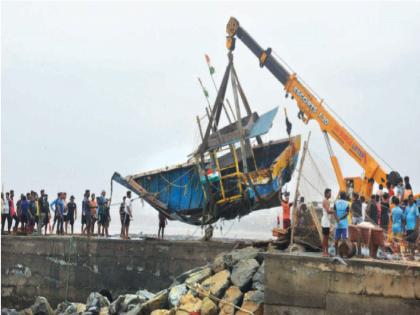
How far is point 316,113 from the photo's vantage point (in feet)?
53.0

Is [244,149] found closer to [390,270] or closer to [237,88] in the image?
[237,88]

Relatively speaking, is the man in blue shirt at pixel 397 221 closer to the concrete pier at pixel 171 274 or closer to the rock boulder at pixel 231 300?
the concrete pier at pixel 171 274

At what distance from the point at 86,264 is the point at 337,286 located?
9157mm

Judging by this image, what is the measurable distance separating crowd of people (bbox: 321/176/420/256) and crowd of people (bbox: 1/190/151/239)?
7369 mm

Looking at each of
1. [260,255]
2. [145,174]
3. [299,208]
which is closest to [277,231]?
[299,208]

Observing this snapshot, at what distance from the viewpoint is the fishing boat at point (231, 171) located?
50.3 feet

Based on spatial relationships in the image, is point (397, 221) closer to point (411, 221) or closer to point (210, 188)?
point (411, 221)

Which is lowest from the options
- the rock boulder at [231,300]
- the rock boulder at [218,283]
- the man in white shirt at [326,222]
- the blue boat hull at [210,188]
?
the rock boulder at [231,300]

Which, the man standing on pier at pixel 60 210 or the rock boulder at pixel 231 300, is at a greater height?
the man standing on pier at pixel 60 210

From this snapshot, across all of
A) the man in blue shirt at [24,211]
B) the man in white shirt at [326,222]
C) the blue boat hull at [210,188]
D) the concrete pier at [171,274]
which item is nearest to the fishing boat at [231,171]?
the blue boat hull at [210,188]

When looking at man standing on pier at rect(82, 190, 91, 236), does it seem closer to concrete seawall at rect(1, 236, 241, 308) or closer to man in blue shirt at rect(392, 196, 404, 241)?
concrete seawall at rect(1, 236, 241, 308)

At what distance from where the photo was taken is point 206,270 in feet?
36.6

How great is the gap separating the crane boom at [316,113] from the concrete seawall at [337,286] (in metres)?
6.45

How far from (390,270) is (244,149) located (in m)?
7.21
